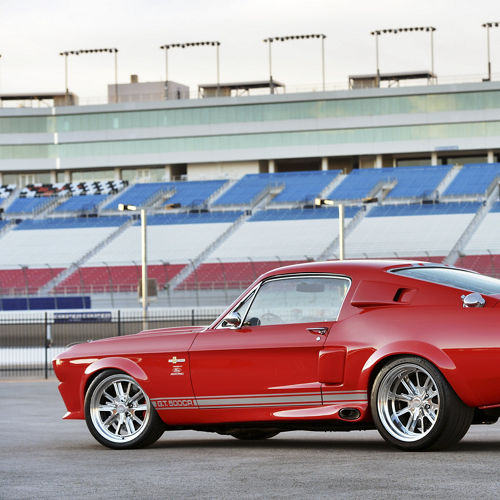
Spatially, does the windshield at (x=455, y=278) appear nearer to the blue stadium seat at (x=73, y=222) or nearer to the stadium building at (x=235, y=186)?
the stadium building at (x=235, y=186)

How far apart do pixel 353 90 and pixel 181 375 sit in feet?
238

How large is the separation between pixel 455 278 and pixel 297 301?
4.11 feet

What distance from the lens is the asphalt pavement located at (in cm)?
673

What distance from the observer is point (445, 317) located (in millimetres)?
8258

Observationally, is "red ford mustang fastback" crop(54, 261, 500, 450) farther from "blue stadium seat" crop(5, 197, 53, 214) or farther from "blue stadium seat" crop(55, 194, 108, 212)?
"blue stadium seat" crop(5, 197, 53, 214)

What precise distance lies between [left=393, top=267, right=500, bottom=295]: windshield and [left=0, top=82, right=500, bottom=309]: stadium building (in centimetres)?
3953

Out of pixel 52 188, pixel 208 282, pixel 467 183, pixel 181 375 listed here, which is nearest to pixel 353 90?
pixel 467 183

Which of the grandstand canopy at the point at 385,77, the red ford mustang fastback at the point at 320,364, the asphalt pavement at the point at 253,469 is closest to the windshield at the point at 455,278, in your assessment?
the red ford mustang fastback at the point at 320,364

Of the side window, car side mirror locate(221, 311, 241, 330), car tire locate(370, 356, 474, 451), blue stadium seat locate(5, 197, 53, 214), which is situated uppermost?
blue stadium seat locate(5, 197, 53, 214)

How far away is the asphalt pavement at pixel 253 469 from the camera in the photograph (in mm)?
6727

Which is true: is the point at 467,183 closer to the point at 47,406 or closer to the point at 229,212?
the point at 229,212

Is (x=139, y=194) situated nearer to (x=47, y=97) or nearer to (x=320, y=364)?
(x=47, y=97)

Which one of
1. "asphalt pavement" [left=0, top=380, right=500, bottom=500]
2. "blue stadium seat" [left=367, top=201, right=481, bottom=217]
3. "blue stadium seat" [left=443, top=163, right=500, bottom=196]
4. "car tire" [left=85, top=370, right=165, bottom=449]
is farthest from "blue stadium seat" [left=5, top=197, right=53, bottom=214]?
"car tire" [left=85, top=370, right=165, bottom=449]

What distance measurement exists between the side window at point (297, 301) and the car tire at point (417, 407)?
0.74m
